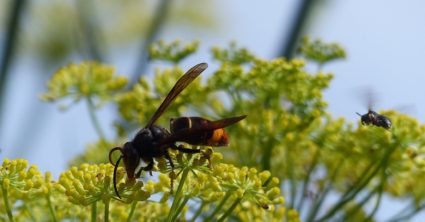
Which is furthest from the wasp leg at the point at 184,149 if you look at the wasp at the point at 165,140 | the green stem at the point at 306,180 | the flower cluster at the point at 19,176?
the green stem at the point at 306,180

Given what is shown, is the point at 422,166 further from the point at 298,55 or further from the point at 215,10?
the point at 215,10

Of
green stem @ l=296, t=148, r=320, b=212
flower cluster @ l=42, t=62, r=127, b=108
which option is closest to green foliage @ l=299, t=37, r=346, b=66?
green stem @ l=296, t=148, r=320, b=212

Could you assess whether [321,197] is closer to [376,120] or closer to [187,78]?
[376,120]

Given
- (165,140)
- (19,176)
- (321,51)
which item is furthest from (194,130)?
(321,51)

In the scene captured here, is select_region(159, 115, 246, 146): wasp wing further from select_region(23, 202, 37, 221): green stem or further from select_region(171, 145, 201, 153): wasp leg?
select_region(23, 202, 37, 221): green stem

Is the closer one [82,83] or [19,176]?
[19,176]

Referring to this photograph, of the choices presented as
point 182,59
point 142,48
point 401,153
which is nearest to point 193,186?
point 401,153
